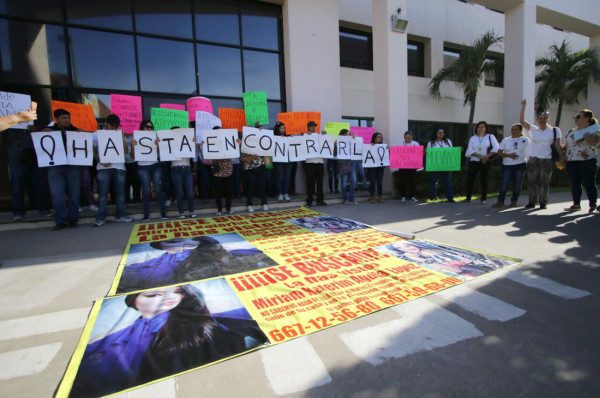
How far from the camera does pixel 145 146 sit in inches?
238

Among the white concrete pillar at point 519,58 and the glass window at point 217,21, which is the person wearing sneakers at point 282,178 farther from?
the white concrete pillar at point 519,58

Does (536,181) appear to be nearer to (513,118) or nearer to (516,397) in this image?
(513,118)

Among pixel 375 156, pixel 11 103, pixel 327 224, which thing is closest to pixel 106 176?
pixel 11 103

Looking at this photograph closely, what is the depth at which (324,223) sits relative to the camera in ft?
18.5

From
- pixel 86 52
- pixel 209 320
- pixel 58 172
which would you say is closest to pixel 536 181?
pixel 209 320

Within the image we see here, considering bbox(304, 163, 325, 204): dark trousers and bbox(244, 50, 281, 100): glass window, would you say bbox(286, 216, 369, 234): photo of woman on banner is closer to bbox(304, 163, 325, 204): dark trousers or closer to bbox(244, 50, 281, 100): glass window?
bbox(304, 163, 325, 204): dark trousers

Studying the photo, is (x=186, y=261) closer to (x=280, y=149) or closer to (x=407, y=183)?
(x=280, y=149)

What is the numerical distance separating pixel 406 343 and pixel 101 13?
9939 mm

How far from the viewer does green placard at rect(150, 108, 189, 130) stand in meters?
6.81

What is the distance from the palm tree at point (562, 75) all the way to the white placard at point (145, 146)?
18.7 meters

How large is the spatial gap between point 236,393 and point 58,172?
19.3 feet

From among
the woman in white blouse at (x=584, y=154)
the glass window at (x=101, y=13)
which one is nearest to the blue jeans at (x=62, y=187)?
the glass window at (x=101, y=13)

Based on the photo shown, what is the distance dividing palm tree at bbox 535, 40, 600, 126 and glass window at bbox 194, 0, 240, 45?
1610cm

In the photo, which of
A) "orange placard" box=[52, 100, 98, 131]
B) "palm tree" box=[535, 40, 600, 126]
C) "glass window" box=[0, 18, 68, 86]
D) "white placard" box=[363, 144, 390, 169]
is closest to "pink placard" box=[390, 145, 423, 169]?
"white placard" box=[363, 144, 390, 169]
